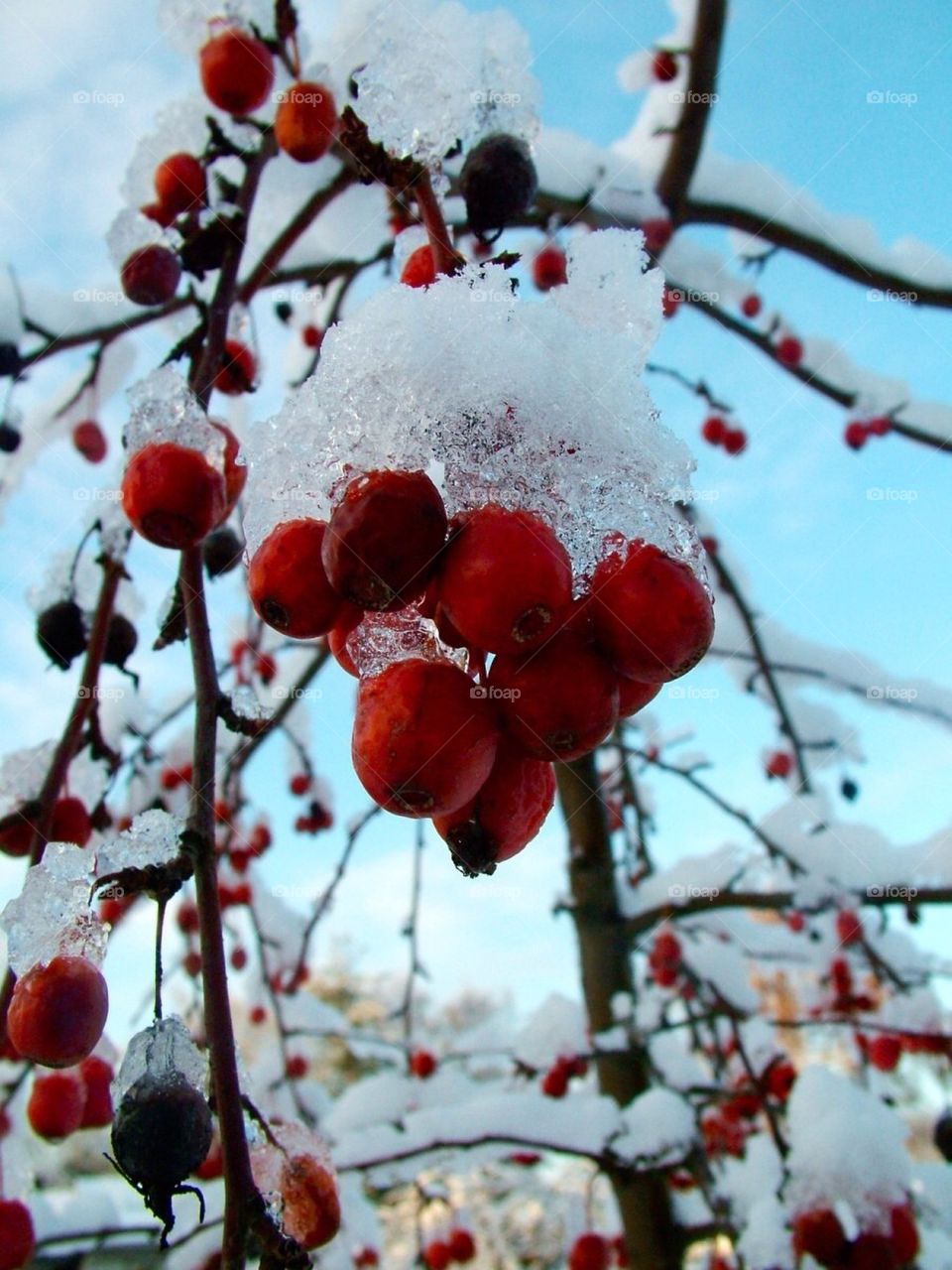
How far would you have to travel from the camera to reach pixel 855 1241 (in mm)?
Result: 2277

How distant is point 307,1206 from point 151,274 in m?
1.72

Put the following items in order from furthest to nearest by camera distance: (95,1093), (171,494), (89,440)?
(89,440), (95,1093), (171,494)

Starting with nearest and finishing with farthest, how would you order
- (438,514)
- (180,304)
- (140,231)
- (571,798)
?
(438,514) → (140,231) → (180,304) → (571,798)

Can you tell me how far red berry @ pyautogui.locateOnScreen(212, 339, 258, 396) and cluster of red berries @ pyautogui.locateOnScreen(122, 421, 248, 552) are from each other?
0.63 m

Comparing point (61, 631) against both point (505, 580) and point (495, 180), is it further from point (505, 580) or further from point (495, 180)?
point (505, 580)

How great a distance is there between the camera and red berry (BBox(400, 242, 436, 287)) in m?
1.14

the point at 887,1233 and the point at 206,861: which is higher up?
the point at 206,861

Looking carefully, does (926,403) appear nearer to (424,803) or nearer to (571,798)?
(571,798)

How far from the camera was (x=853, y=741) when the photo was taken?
460cm

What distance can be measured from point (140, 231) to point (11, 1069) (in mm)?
3240

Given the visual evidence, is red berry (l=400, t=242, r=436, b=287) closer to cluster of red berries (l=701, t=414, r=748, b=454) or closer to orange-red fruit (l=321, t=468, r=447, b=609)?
orange-red fruit (l=321, t=468, r=447, b=609)

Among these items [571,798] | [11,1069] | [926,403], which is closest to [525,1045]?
[571,798]

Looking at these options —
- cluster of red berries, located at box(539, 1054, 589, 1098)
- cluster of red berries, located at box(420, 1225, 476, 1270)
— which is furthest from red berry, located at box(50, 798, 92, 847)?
cluster of red berries, located at box(420, 1225, 476, 1270)

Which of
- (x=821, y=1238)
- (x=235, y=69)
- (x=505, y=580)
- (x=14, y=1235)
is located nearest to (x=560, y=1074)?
(x=821, y=1238)
